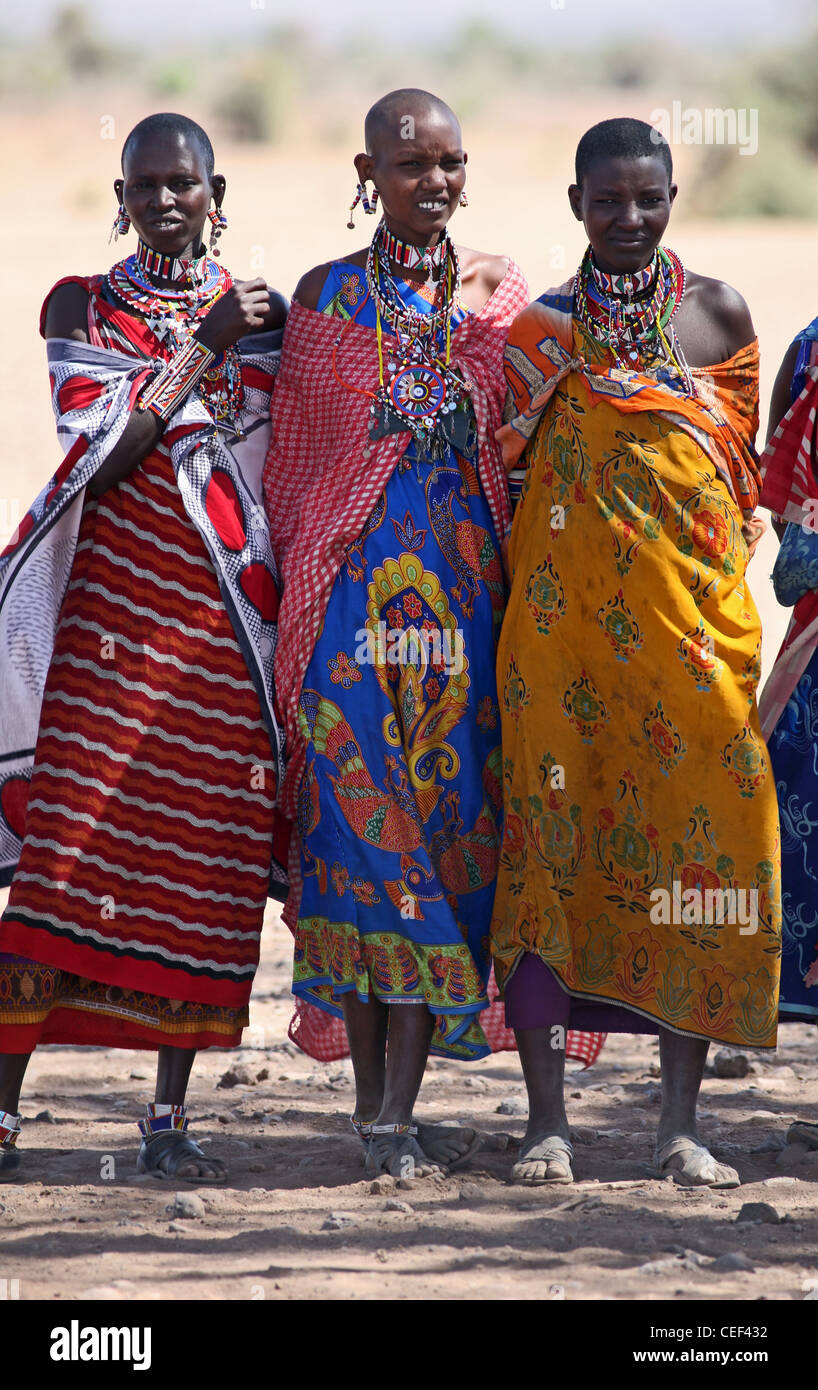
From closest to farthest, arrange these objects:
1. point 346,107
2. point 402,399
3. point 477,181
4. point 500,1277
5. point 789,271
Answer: point 500,1277
point 402,399
point 789,271
point 477,181
point 346,107

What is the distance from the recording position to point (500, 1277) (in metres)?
3.35

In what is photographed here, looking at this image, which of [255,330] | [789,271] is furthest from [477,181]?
[255,330]

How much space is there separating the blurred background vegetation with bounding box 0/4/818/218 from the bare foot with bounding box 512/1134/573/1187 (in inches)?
1081

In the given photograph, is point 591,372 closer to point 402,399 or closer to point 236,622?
point 402,399

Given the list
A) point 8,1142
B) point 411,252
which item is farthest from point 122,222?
point 8,1142

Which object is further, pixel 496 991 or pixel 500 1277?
pixel 496 991

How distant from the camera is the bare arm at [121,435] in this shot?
4.21 meters

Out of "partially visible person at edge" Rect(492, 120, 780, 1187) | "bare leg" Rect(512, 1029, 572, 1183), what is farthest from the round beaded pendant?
"bare leg" Rect(512, 1029, 572, 1183)

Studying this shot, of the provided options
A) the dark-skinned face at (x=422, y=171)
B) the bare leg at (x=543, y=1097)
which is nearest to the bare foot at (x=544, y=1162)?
the bare leg at (x=543, y=1097)

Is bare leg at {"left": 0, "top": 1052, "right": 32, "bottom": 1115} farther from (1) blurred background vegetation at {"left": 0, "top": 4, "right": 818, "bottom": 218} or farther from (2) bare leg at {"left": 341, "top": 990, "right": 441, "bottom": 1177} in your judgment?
(1) blurred background vegetation at {"left": 0, "top": 4, "right": 818, "bottom": 218}

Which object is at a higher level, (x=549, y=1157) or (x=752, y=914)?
(x=752, y=914)

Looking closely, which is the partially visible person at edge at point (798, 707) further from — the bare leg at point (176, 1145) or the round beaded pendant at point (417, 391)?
the bare leg at point (176, 1145)

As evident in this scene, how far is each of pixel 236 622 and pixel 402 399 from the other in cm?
71

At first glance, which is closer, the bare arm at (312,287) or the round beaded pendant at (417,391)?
the round beaded pendant at (417,391)
